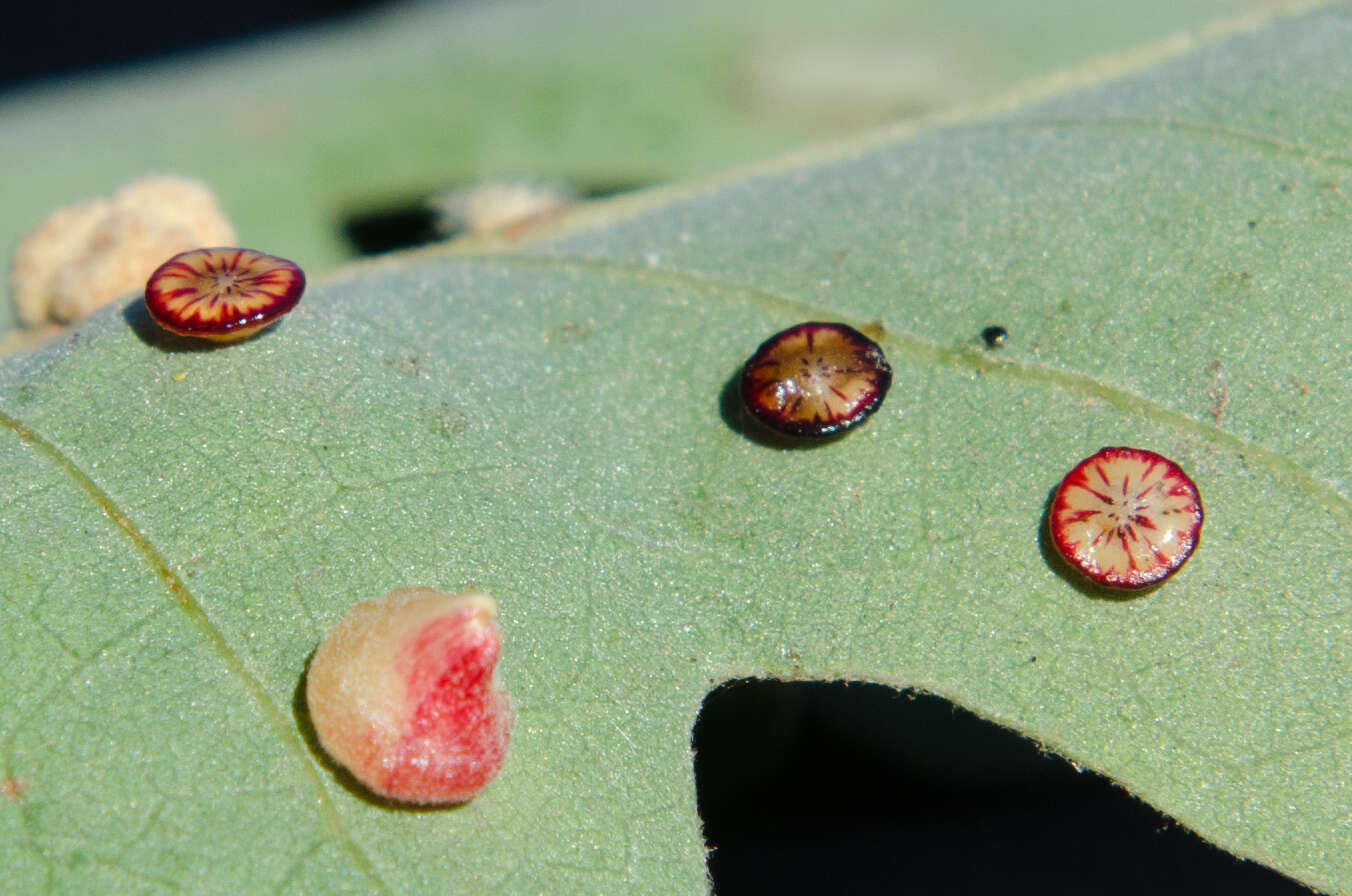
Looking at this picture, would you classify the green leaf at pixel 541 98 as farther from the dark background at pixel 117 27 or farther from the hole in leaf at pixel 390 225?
the dark background at pixel 117 27

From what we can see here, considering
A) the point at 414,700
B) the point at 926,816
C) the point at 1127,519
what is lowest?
the point at 414,700

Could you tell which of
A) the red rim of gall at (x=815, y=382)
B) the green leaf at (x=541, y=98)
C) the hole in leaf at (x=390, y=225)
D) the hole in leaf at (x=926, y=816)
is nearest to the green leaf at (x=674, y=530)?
the red rim of gall at (x=815, y=382)

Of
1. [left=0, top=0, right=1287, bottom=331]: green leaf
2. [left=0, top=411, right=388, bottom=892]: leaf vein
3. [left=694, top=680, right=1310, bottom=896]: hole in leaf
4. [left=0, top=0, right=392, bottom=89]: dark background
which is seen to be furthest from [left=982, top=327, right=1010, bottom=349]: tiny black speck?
[left=0, top=0, right=392, bottom=89]: dark background

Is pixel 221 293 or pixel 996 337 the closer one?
pixel 221 293

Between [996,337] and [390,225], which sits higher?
[996,337]

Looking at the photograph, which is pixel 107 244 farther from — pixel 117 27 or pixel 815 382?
pixel 117 27

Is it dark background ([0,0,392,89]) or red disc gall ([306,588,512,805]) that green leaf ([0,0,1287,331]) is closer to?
dark background ([0,0,392,89])

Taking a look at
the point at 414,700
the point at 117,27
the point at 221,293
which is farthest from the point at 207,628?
the point at 117,27
